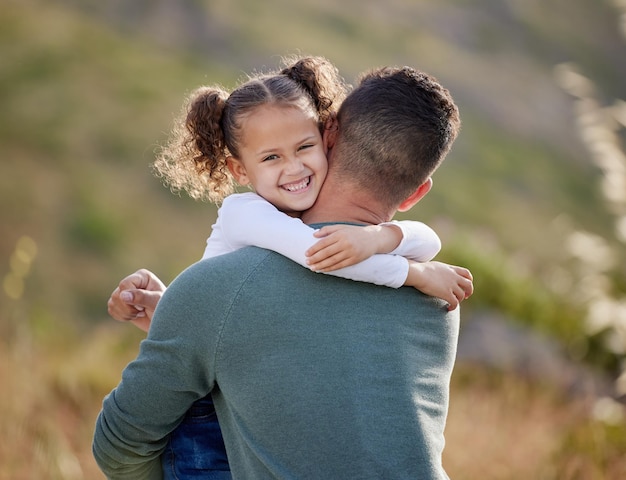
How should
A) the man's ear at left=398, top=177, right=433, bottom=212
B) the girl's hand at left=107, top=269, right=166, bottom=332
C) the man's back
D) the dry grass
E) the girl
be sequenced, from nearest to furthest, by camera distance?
the man's back, the girl, the man's ear at left=398, top=177, right=433, bottom=212, the girl's hand at left=107, top=269, right=166, bottom=332, the dry grass

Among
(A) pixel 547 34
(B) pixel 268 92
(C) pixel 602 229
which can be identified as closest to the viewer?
(B) pixel 268 92

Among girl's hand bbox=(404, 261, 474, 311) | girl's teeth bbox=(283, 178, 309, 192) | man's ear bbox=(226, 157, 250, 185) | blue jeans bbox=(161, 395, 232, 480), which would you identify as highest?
girl's teeth bbox=(283, 178, 309, 192)

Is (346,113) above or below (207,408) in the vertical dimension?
above

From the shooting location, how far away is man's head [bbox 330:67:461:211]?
6.55 ft

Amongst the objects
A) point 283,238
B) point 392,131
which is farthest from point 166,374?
point 392,131

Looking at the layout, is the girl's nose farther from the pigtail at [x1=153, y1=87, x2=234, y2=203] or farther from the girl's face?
the pigtail at [x1=153, y1=87, x2=234, y2=203]

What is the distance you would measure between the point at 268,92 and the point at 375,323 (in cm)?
71

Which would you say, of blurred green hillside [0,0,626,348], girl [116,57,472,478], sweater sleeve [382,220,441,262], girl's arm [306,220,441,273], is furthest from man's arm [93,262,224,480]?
blurred green hillside [0,0,626,348]

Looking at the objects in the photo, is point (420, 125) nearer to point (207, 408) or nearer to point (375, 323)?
point (375, 323)

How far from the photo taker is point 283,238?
187 cm

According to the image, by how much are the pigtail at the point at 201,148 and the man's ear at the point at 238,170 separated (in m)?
0.02

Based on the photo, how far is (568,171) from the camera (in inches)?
545

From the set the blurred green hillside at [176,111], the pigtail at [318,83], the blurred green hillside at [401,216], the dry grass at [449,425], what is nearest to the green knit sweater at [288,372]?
the pigtail at [318,83]

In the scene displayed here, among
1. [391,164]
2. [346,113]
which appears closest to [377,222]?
[391,164]
